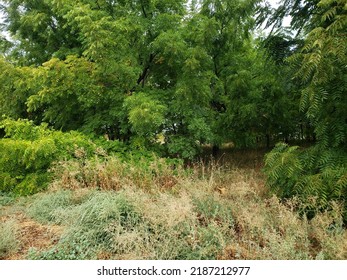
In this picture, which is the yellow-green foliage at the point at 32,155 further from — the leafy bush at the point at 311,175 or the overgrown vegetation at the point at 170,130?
the leafy bush at the point at 311,175

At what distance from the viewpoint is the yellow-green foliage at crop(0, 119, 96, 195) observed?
542cm

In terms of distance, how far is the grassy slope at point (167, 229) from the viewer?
3.09 metres

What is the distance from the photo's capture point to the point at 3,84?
271 inches

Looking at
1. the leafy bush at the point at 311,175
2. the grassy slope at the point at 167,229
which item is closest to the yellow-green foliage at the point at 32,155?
the grassy slope at the point at 167,229

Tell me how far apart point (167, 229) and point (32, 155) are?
3204 mm

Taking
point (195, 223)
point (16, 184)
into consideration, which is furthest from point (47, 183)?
point (195, 223)

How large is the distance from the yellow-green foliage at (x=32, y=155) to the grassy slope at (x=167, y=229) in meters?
0.97

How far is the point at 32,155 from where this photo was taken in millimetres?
5309

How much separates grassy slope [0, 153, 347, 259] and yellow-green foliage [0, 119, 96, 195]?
0.97 meters

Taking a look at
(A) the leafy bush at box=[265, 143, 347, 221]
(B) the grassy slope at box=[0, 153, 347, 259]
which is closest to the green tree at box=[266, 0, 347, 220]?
(A) the leafy bush at box=[265, 143, 347, 221]

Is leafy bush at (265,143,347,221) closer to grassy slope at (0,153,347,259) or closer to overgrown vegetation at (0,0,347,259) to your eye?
overgrown vegetation at (0,0,347,259)

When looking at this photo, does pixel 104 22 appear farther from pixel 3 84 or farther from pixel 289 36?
pixel 289 36

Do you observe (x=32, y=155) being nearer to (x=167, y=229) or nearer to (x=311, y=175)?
(x=167, y=229)
